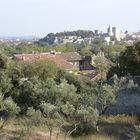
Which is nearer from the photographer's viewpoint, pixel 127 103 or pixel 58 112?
pixel 58 112

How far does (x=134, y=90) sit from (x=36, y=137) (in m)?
7.03

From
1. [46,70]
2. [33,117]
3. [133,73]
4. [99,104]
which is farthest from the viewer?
[133,73]

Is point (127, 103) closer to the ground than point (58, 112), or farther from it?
closer to the ground

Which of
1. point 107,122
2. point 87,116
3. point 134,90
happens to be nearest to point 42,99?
point 87,116

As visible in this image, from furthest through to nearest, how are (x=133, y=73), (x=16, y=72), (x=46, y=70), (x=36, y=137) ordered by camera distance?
(x=133, y=73)
(x=46, y=70)
(x=16, y=72)
(x=36, y=137)

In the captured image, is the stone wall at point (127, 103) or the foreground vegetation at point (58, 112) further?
the stone wall at point (127, 103)

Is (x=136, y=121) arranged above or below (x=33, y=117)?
below

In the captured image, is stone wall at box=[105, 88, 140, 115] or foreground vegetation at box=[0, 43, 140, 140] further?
stone wall at box=[105, 88, 140, 115]

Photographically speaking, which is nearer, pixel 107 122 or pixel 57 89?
pixel 57 89

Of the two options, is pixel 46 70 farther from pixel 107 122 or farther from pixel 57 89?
pixel 57 89

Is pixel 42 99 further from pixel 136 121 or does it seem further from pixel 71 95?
pixel 136 121

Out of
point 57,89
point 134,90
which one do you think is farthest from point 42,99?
point 134,90

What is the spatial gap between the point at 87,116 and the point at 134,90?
6.65m

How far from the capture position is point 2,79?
1919cm
